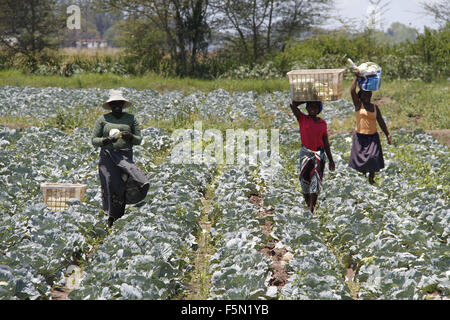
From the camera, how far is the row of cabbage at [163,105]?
44.9 feet

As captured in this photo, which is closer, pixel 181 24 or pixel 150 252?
pixel 150 252

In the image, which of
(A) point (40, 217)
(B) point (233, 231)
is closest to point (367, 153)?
(B) point (233, 231)

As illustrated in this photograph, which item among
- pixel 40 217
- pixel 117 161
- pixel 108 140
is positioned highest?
pixel 108 140

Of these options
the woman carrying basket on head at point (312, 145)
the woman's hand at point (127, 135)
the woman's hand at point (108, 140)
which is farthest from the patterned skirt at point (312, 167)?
the woman's hand at point (108, 140)

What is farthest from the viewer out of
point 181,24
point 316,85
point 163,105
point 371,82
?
point 181,24

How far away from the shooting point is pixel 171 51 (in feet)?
87.2

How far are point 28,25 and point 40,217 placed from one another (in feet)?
79.7

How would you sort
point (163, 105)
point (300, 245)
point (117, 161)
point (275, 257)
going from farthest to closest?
point (163, 105) → point (117, 161) → point (275, 257) → point (300, 245)

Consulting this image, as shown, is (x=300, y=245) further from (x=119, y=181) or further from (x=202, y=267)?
(x=119, y=181)

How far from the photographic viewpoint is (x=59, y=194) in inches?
263

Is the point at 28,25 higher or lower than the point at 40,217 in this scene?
higher

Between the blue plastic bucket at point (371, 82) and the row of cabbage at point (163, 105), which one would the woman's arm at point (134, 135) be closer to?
the blue plastic bucket at point (371, 82)

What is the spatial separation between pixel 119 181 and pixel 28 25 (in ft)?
78.7

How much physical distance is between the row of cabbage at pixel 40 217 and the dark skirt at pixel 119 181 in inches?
8.7
